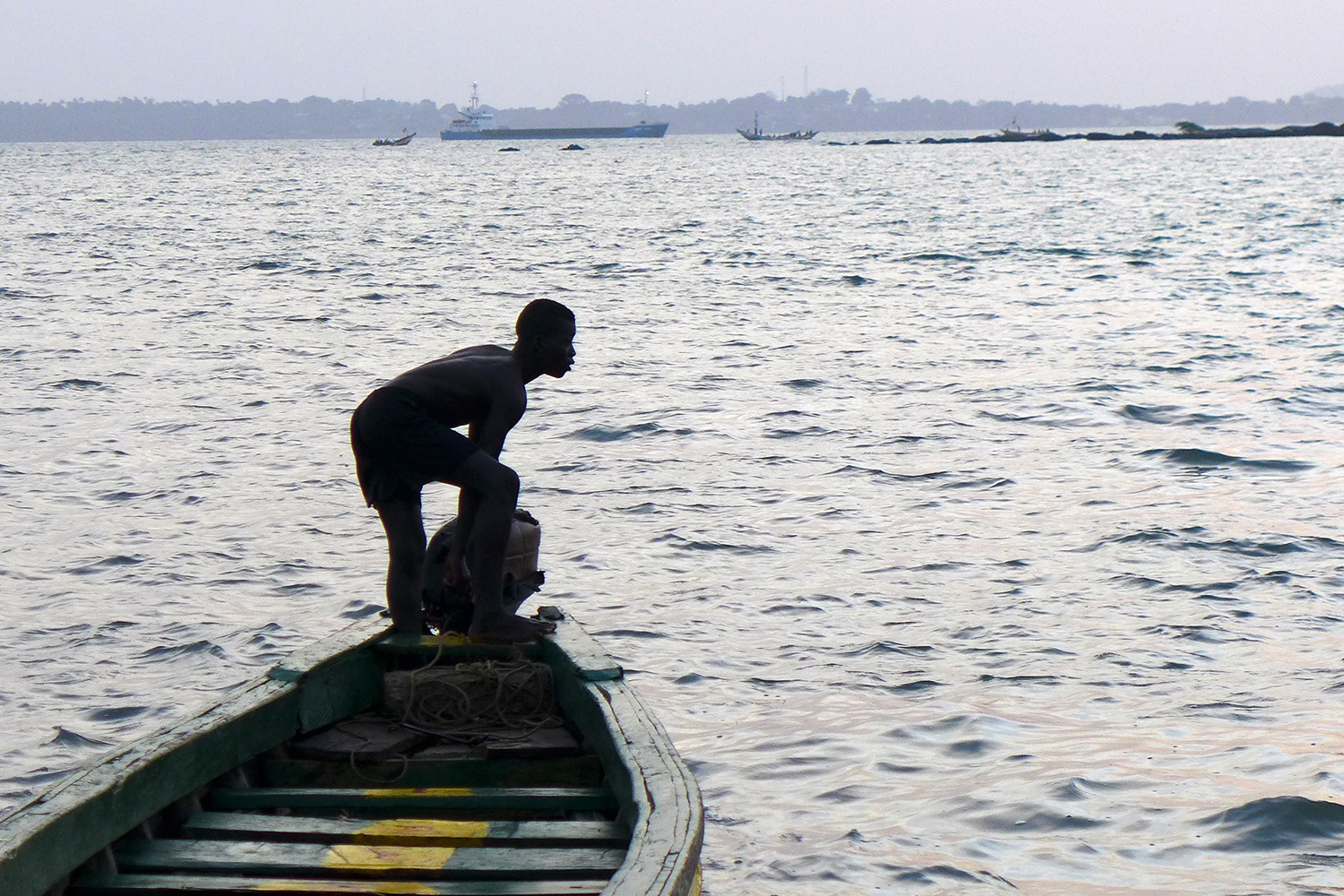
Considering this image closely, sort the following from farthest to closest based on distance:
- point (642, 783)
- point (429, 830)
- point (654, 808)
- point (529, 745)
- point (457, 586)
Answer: point (457, 586) → point (529, 745) → point (429, 830) → point (642, 783) → point (654, 808)

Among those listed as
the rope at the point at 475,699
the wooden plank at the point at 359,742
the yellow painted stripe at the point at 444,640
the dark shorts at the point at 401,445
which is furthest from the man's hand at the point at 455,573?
the wooden plank at the point at 359,742

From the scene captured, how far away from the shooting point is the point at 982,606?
10047mm

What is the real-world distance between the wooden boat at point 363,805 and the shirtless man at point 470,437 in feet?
1.84

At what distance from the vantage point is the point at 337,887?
16.3 ft

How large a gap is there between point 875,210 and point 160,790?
5848 centimetres

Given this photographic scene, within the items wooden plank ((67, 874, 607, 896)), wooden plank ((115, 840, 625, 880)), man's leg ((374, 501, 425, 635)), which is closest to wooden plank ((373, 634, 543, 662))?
man's leg ((374, 501, 425, 635))

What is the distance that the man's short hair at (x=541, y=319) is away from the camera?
660 cm

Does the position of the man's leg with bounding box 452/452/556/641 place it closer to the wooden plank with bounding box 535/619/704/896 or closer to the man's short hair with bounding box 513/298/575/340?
the wooden plank with bounding box 535/619/704/896

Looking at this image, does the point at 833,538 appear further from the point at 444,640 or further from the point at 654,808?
the point at 654,808

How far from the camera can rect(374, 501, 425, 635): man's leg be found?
23.0ft

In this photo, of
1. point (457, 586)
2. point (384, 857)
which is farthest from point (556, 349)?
point (384, 857)

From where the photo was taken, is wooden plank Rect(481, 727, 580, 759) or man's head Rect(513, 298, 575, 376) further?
man's head Rect(513, 298, 575, 376)

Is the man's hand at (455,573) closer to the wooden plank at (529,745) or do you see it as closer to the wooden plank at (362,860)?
the wooden plank at (529,745)

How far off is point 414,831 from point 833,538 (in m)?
6.82
